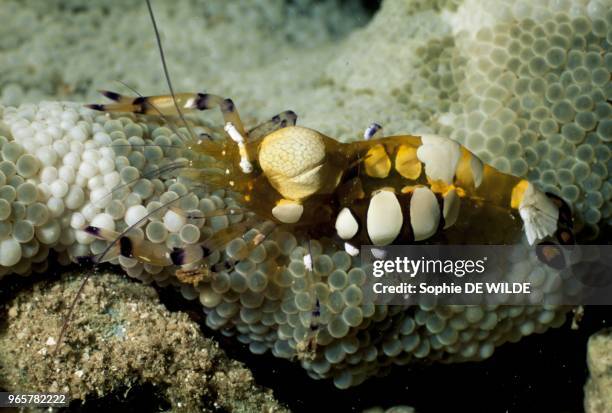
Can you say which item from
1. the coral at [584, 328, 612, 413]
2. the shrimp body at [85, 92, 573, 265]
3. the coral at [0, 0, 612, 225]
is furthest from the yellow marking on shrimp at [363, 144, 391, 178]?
the coral at [584, 328, 612, 413]

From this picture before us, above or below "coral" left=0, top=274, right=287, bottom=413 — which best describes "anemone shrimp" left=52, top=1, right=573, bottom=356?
above

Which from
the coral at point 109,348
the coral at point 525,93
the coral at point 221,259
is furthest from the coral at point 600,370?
the coral at point 109,348

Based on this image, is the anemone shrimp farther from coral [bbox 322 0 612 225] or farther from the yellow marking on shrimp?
coral [bbox 322 0 612 225]

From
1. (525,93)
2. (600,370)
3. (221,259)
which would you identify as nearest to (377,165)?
(221,259)

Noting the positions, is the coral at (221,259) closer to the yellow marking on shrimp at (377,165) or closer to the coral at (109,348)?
the coral at (109,348)

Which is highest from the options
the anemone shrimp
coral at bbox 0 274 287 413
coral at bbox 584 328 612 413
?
the anemone shrimp

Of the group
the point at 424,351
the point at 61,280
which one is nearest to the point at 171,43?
the point at 61,280

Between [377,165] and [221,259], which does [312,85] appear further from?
[221,259]
